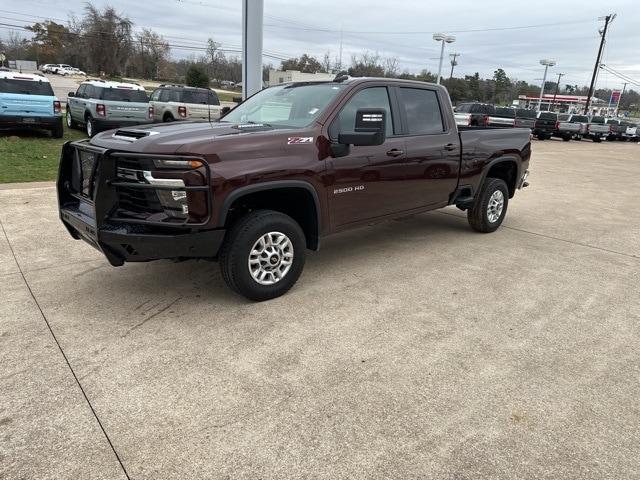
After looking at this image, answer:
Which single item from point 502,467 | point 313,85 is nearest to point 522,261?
point 313,85

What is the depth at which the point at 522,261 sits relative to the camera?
5.54 m

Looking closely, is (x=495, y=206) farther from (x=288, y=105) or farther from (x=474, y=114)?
(x=474, y=114)

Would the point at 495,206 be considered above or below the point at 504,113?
below

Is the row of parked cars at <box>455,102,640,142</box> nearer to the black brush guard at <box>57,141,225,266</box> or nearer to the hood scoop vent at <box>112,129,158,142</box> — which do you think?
the hood scoop vent at <box>112,129,158,142</box>

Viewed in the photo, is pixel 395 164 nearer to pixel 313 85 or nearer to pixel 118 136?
pixel 313 85

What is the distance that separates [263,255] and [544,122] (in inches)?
1159

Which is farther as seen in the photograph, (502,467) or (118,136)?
(118,136)

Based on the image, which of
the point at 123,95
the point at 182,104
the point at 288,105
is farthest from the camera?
the point at 182,104

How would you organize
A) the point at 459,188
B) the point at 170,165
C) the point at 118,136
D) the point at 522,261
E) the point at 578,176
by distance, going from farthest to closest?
the point at 578,176 < the point at 459,188 < the point at 522,261 < the point at 118,136 < the point at 170,165

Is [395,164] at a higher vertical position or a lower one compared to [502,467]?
higher

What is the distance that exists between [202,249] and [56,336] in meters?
1.20

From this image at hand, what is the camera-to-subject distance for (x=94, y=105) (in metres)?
14.2

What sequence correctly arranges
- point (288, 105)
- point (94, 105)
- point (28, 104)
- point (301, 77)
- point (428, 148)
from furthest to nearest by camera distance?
point (301, 77) < point (94, 105) < point (28, 104) < point (428, 148) < point (288, 105)

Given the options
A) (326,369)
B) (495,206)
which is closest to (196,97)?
(495,206)
